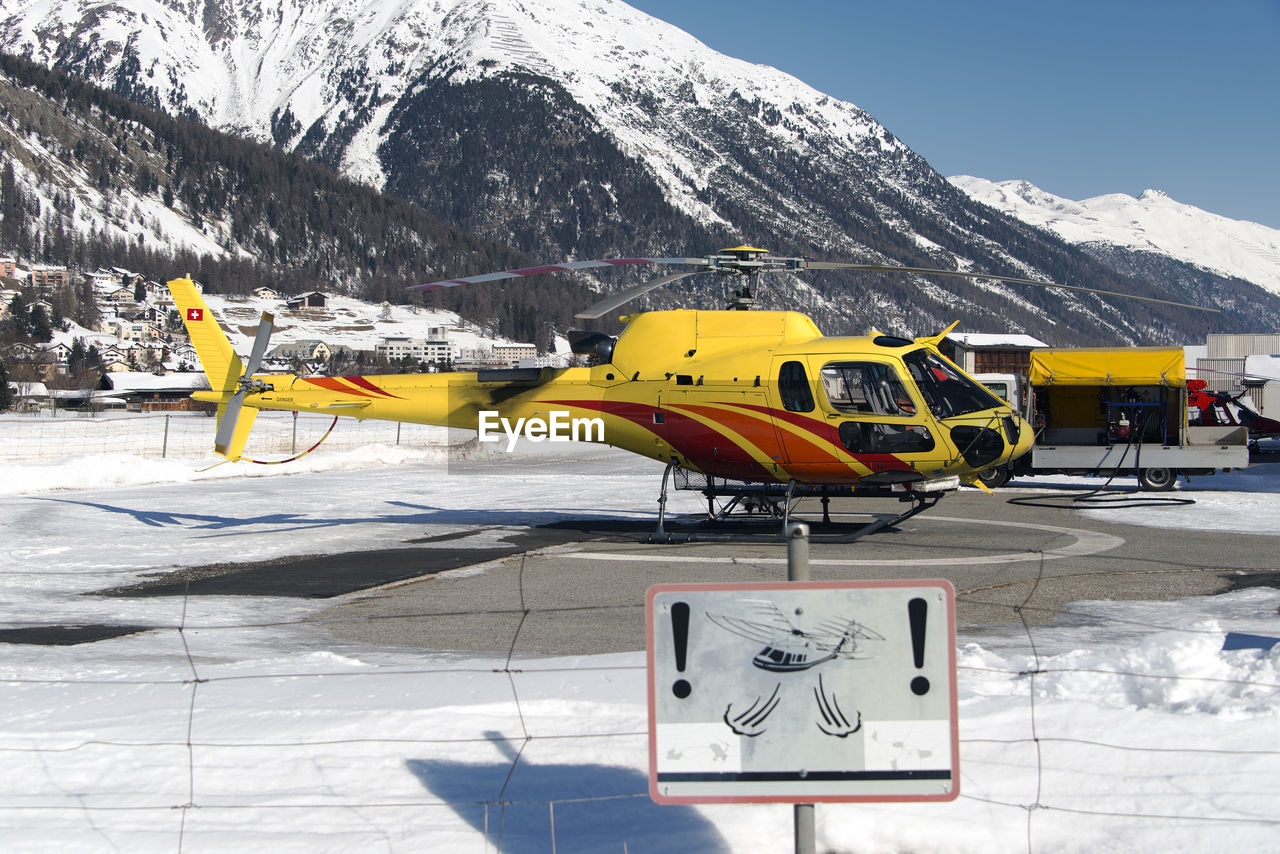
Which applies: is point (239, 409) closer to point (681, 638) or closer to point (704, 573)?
point (704, 573)

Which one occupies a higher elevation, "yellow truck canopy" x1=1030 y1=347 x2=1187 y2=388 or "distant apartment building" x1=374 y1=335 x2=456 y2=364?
"distant apartment building" x1=374 y1=335 x2=456 y2=364

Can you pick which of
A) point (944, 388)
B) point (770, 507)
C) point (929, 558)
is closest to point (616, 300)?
point (944, 388)

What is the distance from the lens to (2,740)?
16.9ft

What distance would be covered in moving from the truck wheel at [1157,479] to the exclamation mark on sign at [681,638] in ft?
65.7

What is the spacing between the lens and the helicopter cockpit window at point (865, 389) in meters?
12.7

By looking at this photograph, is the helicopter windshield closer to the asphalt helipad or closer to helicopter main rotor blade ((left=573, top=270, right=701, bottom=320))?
the asphalt helipad

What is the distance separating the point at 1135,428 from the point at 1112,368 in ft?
6.05

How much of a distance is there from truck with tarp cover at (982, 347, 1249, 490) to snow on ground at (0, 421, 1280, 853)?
491 inches

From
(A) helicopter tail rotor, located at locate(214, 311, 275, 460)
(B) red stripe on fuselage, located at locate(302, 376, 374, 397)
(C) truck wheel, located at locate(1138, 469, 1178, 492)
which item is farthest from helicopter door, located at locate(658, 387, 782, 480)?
(C) truck wheel, located at locate(1138, 469, 1178, 492)

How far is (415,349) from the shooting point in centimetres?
14688

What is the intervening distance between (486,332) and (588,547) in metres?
162

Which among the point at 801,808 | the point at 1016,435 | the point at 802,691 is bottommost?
the point at 801,808

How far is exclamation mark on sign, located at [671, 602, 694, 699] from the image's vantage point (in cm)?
305

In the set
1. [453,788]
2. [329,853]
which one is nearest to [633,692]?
[453,788]
